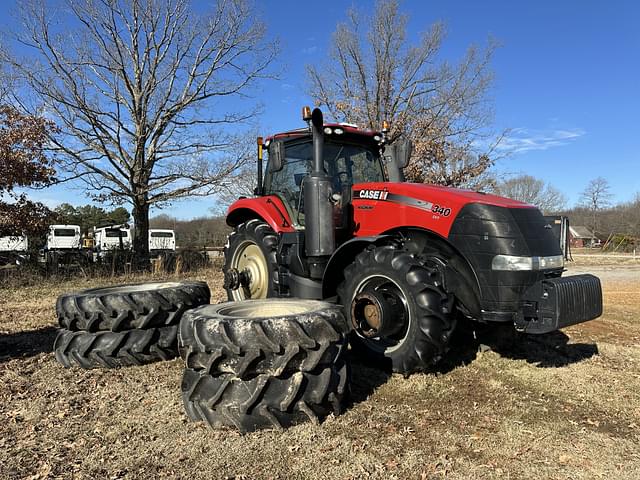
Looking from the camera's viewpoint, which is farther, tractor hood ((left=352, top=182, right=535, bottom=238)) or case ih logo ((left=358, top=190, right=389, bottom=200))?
case ih logo ((left=358, top=190, right=389, bottom=200))

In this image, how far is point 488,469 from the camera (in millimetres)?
2826

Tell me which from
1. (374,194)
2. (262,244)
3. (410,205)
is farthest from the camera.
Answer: (262,244)

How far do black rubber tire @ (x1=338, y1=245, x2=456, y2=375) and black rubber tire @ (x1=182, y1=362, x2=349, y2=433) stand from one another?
88 cm

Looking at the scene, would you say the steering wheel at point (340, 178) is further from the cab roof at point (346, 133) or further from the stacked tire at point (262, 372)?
the stacked tire at point (262, 372)

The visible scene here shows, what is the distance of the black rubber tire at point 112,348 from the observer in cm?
467

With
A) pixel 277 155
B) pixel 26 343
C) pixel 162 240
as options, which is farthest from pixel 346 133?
pixel 162 240

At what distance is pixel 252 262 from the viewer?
21.1ft

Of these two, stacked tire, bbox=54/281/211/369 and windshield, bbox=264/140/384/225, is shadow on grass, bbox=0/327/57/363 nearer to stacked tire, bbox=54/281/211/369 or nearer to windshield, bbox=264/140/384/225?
stacked tire, bbox=54/281/211/369

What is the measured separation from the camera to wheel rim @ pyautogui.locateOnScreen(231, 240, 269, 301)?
6219 millimetres

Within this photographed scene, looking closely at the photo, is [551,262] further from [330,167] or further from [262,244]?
[262,244]

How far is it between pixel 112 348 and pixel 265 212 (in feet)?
7.92

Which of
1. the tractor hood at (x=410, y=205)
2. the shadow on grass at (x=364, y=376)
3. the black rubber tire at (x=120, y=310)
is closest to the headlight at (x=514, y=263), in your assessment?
the tractor hood at (x=410, y=205)

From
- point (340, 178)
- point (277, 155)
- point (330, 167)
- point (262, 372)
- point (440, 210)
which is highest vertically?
point (277, 155)

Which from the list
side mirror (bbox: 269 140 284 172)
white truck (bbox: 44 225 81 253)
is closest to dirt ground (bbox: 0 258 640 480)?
side mirror (bbox: 269 140 284 172)
